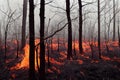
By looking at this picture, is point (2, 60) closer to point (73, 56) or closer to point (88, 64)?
point (73, 56)

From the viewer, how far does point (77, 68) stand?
53.5ft

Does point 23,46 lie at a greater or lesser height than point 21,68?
greater

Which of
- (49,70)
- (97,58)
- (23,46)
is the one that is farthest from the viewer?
(23,46)

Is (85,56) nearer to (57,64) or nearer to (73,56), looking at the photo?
(73,56)

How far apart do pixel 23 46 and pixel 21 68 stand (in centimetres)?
749

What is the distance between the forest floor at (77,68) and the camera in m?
15.4

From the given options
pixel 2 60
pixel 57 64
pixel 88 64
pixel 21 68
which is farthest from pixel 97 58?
pixel 2 60

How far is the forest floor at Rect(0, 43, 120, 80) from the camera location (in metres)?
15.4

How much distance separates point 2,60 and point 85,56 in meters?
8.01

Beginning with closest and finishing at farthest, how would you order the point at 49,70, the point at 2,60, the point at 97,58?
the point at 49,70
the point at 97,58
the point at 2,60

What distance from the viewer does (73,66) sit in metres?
16.8

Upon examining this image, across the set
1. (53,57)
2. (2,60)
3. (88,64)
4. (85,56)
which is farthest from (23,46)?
(88,64)

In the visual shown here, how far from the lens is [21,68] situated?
1778 centimetres

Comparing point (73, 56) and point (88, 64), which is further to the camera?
point (73, 56)
